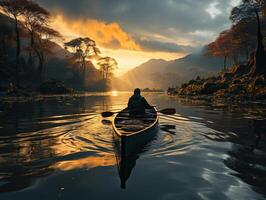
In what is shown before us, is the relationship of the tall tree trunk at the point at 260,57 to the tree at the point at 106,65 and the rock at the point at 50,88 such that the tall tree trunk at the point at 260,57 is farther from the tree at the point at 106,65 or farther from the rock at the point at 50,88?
the tree at the point at 106,65

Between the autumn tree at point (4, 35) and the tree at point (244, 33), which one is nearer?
the autumn tree at point (4, 35)

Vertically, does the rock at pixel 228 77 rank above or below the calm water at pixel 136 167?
above

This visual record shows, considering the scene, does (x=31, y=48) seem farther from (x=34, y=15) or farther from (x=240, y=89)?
(x=240, y=89)

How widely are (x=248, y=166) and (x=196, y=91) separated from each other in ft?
133

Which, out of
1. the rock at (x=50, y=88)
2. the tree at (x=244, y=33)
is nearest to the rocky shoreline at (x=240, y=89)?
the tree at (x=244, y=33)

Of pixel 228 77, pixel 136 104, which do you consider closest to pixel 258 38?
pixel 228 77

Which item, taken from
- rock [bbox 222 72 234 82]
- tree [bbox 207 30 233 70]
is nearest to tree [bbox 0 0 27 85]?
rock [bbox 222 72 234 82]

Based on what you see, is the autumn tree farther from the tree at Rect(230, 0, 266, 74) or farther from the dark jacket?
the dark jacket

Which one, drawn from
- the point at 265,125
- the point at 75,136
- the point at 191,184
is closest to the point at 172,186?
the point at 191,184

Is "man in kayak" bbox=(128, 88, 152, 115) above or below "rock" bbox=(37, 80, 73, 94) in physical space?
below

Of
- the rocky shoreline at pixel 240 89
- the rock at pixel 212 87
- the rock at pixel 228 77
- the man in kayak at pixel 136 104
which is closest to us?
the man in kayak at pixel 136 104

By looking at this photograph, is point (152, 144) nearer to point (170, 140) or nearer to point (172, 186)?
point (170, 140)

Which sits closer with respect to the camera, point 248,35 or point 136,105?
point 136,105

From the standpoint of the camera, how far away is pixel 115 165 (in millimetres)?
7094
